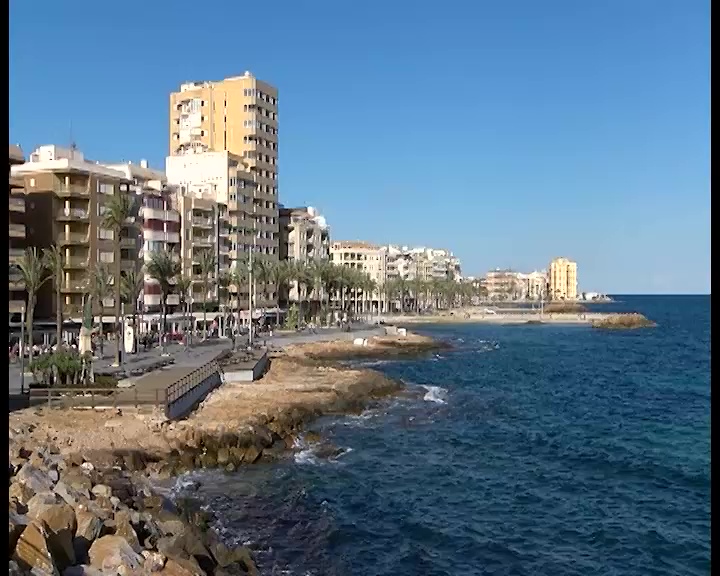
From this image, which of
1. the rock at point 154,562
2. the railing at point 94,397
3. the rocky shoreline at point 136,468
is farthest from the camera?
the railing at point 94,397

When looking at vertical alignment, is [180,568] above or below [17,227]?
below

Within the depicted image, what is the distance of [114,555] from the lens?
15016mm

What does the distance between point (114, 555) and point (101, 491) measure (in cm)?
515

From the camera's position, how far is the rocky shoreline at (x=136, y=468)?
1489 cm

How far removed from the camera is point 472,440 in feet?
119

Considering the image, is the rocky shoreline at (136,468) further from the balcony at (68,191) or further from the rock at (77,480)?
the balcony at (68,191)

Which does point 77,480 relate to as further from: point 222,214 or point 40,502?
point 222,214

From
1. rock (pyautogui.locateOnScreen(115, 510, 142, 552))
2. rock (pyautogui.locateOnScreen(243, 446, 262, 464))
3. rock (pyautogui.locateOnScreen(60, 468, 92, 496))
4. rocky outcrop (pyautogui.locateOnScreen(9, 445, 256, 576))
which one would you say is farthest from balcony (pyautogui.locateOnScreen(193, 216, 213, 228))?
rock (pyautogui.locateOnScreen(115, 510, 142, 552))

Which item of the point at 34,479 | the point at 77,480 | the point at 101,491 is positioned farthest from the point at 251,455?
the point at 34,479

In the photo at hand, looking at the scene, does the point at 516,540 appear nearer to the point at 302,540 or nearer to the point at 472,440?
the point at 302,540

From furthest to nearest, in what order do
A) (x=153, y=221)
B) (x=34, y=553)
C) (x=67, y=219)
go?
(x=153, y=221)
(x=67, y=219)
(x=34, y=553)

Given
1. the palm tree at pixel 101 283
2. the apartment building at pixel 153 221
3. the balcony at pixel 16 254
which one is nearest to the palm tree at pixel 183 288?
the apartment building at pixel 153 221

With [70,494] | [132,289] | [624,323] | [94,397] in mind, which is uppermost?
[132,289]

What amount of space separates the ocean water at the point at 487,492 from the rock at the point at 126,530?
3.78 meters
